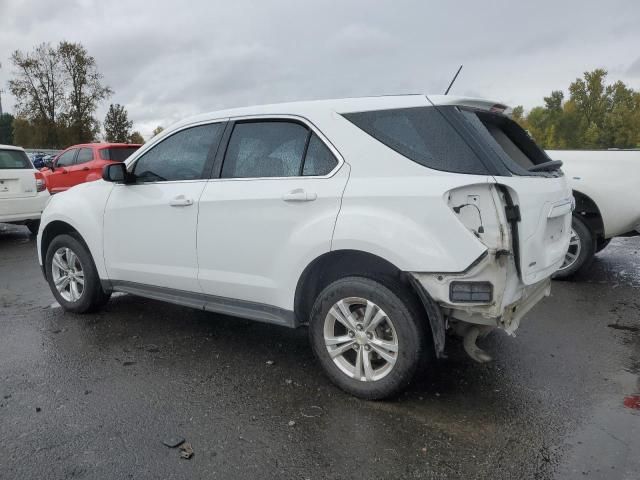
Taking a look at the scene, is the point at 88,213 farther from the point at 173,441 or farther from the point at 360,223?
the point at 360,223

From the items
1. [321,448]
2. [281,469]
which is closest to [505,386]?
[321,448]

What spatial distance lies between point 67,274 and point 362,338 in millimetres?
3229

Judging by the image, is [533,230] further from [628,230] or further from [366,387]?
[628,230]

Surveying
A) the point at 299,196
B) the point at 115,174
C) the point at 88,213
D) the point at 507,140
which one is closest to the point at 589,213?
the point at 507,140

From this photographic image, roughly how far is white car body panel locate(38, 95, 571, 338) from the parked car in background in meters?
5.70

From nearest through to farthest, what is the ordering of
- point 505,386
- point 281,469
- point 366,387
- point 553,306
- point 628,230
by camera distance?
point 281,469
point 366,387
point 505,386
point 553,306
point 628,230

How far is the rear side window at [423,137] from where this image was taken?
2883mm

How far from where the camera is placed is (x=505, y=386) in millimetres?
3393

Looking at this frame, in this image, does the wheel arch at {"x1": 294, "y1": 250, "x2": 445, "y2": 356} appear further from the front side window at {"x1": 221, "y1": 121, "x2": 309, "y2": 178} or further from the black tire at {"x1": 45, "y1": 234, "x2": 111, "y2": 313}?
the black tire at {"x1": 45, "y1": 234, "x2": 111, "y2": 313}

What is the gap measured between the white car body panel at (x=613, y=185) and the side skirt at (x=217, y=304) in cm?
382

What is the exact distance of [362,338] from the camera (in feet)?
10.3

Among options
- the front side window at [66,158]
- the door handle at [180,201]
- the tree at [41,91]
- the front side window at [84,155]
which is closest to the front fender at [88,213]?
the door handle at [180,201]

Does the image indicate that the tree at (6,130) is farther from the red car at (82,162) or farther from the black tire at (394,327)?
the black tire at (394,327)

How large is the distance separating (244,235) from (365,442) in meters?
1.57
